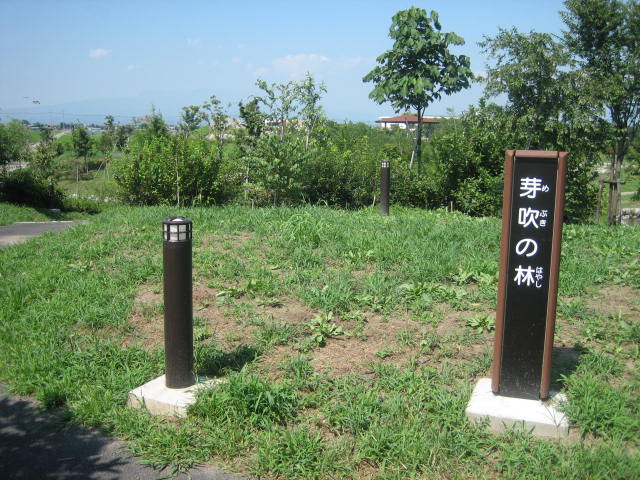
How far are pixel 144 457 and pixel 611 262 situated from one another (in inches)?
179

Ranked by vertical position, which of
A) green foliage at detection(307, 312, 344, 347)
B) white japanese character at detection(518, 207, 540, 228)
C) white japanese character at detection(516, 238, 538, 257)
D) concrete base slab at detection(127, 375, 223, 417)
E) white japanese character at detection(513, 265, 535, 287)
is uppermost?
white japanese character at detection(518, 207, 540, 228)

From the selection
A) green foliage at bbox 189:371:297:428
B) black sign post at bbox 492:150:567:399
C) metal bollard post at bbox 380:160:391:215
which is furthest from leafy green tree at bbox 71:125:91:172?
black sign post at bbox 492:150:567:399

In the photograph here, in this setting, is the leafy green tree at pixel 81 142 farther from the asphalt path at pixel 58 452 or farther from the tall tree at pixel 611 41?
the asphalt path at pixel 58 452

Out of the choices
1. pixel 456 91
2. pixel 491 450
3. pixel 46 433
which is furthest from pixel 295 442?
pixel 456 91

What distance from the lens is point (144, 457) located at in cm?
310

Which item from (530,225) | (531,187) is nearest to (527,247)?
(530,225)

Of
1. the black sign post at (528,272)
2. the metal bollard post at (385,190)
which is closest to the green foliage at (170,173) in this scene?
the metal bollard post at (385,190)

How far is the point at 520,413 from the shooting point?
10.5 feet

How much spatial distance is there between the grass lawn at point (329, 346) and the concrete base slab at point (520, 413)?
0.07 m

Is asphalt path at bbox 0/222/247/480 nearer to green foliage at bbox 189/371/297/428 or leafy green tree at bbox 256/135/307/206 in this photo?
green foliage at bbox 189/371/297/428

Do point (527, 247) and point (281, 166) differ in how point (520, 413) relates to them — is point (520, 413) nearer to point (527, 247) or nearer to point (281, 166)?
point (527, 247)

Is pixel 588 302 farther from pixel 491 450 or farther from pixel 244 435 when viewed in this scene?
pixel 244 435

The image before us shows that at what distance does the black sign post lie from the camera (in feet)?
10.5

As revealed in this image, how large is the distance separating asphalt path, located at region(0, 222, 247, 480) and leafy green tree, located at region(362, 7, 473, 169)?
11170mm
